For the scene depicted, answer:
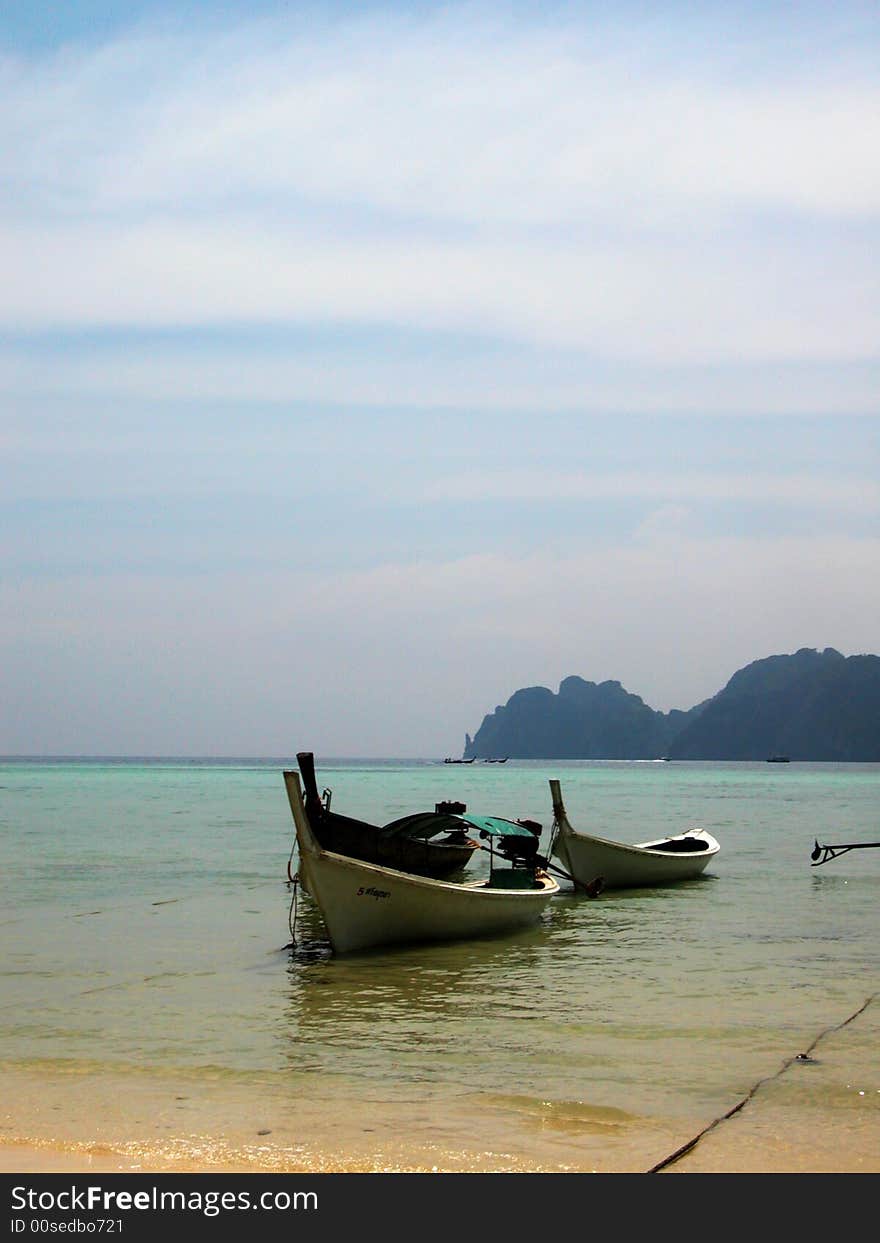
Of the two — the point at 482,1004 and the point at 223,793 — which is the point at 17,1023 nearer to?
the point at 482,1004

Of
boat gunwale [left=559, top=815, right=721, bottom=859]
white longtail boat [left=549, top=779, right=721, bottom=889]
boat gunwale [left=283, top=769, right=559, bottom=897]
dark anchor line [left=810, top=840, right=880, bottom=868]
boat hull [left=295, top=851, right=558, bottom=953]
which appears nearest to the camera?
boat gunwale [left=283, top=769, right=559, bottom=897]

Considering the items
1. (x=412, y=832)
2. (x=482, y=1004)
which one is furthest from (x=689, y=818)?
(x=482, y=1004)

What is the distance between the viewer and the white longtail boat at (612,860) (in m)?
29.3

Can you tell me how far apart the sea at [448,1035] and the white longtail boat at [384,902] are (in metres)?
0.31

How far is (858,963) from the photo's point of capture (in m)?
19.2

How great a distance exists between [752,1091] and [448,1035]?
12.5ft

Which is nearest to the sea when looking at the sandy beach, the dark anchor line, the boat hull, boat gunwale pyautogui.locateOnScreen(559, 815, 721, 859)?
the sandy beach

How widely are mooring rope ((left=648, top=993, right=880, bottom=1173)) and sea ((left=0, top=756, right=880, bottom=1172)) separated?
4 cm

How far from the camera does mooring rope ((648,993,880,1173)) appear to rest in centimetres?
876

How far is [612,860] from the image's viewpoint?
99.4ft

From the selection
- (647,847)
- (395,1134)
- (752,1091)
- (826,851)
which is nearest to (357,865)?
(752,1091)

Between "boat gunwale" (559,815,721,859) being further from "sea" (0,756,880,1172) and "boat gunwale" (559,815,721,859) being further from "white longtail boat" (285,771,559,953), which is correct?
"white longtail boat" (285,771,559,953)
